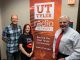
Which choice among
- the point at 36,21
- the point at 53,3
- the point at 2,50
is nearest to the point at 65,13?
the point at 53,3

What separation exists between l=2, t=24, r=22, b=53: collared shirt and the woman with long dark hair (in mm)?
181

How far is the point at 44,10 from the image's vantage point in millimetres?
3783

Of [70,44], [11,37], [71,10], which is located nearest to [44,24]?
[71,10]

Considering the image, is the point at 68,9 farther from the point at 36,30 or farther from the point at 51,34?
the point at 36,30

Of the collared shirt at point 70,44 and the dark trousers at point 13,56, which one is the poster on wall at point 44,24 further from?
the collared shirt at point 70,44

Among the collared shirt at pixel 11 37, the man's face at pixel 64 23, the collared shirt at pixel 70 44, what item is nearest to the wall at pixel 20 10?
the collared shirt at pixel 11 37

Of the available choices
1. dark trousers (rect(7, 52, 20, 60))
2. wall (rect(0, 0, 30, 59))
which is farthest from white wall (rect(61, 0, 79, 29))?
dark trousers (rect(7, 52, 20, 60))

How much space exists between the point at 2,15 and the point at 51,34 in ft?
5.34

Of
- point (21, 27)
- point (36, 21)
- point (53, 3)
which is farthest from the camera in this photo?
point (21, 27)

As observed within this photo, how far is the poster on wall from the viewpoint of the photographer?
3676mm

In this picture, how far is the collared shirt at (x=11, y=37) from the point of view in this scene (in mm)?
3832

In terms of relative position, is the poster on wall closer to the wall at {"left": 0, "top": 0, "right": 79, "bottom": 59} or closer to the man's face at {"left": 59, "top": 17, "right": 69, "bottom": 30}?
the wall at {"left": 0, "top": 0, "right": 79, "bottom": 59}

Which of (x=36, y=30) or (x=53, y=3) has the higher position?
(x=53, y=3)

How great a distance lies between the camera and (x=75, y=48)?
7.95 ft
